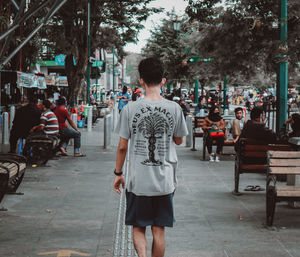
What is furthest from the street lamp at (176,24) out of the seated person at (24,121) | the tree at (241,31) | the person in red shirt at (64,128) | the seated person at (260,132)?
the seated person at (260,132)

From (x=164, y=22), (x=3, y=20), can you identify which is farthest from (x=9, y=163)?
(x=164, y=22)

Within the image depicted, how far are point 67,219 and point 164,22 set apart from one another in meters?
37.9

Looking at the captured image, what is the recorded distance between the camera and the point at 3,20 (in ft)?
71.9

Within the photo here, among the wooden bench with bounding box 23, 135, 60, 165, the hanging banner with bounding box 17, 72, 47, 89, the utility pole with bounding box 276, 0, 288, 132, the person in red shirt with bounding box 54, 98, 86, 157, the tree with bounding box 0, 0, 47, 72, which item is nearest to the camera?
the utility pole with bounding box 276, 0, 288, 132

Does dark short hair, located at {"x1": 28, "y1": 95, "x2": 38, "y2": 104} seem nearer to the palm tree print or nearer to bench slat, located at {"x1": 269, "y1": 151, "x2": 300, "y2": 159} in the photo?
bench slat, located at {"x1": 269, "y1": 151, "x2": 300, "y2": 159}

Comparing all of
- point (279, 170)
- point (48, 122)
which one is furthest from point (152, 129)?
point (48, 122)

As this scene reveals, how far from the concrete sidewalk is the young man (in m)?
1.26

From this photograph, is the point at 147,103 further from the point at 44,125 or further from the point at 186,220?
the point at 44,125

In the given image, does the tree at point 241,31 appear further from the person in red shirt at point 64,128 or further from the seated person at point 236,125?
the person in red shirt at point 64,128

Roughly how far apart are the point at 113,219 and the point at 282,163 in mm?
2217

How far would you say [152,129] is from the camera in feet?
13.7

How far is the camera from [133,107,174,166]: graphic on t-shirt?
4.16 meters

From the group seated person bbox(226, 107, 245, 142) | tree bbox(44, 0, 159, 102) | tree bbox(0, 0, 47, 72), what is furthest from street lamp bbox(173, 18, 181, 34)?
seated person bbox(226, 107, 245, 142)

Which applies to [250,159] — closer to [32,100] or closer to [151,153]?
[151,153]
